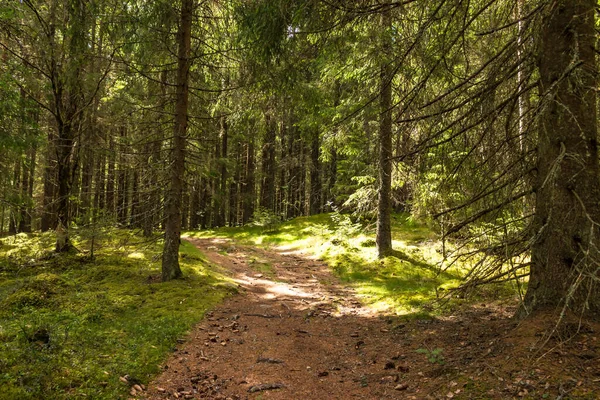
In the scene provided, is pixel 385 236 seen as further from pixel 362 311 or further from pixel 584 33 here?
pixel 584 33

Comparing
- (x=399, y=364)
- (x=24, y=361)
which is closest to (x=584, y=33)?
(x=399, y=364)

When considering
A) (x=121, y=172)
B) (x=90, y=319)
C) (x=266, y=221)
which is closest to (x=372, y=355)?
(x=90, y=319)

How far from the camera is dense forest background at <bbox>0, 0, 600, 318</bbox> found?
4.02 metres

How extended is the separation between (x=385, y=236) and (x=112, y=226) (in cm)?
867

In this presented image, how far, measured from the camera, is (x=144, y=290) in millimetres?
8328

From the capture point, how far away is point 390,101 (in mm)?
11414

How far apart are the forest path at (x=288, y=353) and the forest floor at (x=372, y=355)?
0.02 metres

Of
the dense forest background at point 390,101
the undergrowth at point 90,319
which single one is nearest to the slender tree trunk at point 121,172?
the dense forest background at point 390,101

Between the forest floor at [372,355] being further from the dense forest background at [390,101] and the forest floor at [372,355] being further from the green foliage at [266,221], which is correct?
the green foliage at [266,221]

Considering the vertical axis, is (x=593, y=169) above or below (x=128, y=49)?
Result: below

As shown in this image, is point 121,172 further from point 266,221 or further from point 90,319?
point 266,221

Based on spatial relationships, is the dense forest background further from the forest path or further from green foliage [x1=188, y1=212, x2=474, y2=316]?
the forest path

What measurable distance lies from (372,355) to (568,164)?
3768 mm

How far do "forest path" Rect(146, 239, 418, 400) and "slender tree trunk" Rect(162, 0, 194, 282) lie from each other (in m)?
1.98
